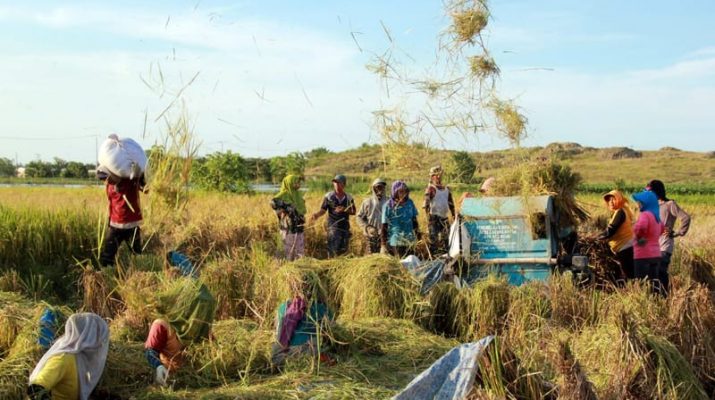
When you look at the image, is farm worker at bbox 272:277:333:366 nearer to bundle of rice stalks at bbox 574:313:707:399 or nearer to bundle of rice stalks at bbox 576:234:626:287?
bundle of rice stalks at bbox 574:313:707:399

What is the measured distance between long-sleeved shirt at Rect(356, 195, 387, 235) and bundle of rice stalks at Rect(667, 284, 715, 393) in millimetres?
4134

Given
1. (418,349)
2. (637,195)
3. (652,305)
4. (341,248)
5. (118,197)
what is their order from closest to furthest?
1. (418,349)
2. (652,305)
3. (118,197)
4. (637,195)
5. (341,248)

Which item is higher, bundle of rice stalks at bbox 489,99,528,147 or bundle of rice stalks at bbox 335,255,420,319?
bundle of rice stalks at bbox 489,99,528,147

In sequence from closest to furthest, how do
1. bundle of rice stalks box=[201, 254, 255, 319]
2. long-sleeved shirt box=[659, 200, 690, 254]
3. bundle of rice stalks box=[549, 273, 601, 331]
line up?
bundle of rice stalks box=[549, 273, 601, 331] < bundle of rice stalks box=[201, 254, 255, 319] < long-sleeved shirt box=[659, 200, 690, 254]

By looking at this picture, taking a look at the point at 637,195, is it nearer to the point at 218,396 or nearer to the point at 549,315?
the point at 549,315

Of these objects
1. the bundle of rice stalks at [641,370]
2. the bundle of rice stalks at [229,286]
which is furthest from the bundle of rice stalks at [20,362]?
the bundle of rice stalks at [641,370]

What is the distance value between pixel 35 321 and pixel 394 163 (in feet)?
13.9

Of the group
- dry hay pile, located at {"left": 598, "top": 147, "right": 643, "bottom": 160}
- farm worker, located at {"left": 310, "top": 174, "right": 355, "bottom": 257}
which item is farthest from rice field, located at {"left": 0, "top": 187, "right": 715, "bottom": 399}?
dry hay pile, located at {"left": 598, "top": 147, "right": 643, "bottom": 160}

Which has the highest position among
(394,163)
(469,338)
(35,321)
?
(394,163)

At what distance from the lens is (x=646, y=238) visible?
7.85m

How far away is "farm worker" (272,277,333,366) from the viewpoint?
17.1 ft

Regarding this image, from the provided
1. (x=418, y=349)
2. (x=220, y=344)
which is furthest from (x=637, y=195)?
(x=220, y=344)

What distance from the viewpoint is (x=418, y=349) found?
5590mm

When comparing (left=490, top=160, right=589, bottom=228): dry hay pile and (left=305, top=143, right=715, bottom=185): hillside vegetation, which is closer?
(left=490, top=160, right=589, bottom=228): dry hay pile
